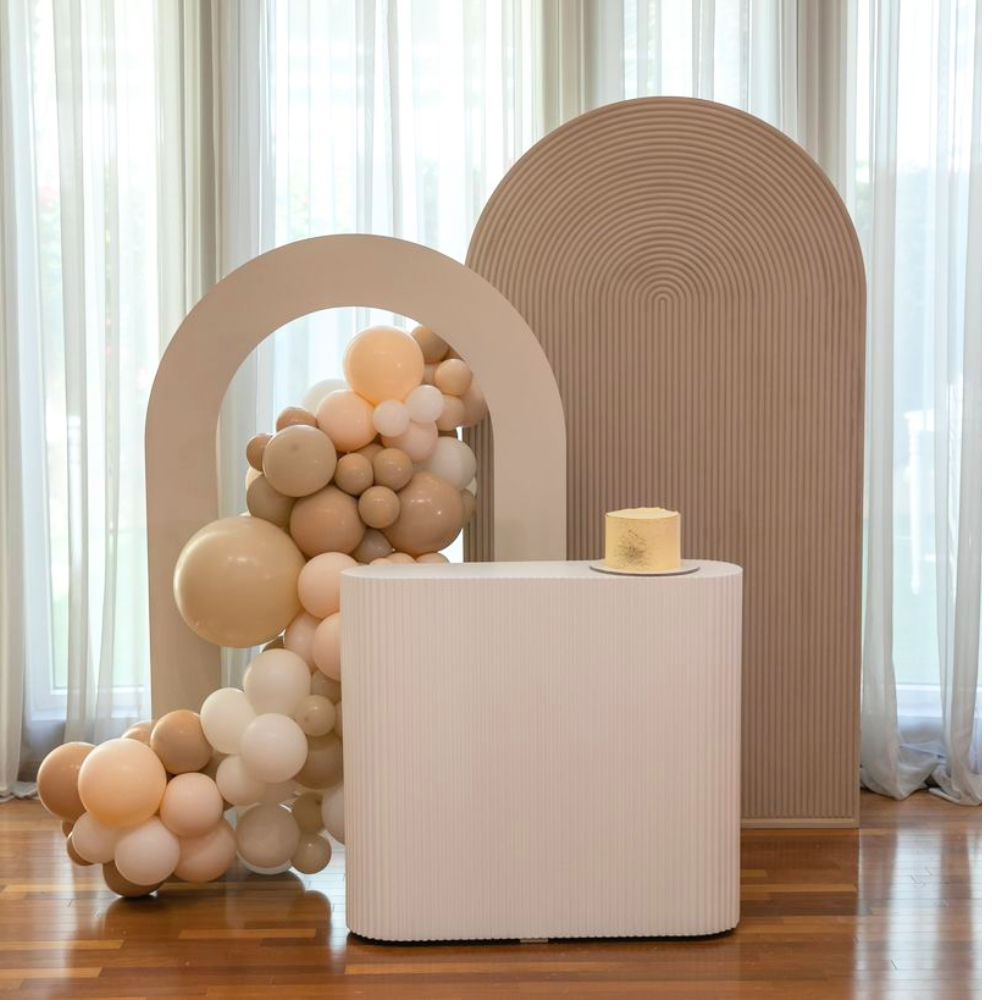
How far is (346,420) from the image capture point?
2527mm

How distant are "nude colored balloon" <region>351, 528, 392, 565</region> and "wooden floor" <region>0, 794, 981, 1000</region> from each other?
0.72 m

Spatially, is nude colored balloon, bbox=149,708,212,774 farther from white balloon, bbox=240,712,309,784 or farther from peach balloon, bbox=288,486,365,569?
peach balloon, bbox=288,486,365,569

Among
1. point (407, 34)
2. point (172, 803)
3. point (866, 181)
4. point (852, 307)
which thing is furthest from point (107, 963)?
point (866, 181)

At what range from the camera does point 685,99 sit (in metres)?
2.82

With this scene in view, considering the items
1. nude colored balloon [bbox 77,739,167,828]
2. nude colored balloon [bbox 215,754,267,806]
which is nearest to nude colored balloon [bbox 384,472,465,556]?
nude colored balloon [bbox 215,754,267,806]

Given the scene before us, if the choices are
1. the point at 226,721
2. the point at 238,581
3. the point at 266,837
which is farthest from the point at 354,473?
the point at 266,837

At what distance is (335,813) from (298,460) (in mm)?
758

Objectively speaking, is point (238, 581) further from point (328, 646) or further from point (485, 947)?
point (485, 947)

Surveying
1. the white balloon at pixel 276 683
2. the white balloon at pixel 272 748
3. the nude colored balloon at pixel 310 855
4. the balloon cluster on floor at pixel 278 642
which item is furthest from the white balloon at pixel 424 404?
the nude colored balloon at pixel 310 855

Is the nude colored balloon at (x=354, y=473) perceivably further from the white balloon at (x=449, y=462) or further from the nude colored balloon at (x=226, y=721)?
the nude colored balloon at (x=226, y=721)

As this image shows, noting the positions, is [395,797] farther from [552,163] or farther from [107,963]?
[552,163]

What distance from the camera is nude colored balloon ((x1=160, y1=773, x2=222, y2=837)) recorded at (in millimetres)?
2375

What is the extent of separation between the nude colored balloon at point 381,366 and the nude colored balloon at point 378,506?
0.70 ft

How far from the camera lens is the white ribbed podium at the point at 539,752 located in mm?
2182
